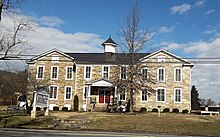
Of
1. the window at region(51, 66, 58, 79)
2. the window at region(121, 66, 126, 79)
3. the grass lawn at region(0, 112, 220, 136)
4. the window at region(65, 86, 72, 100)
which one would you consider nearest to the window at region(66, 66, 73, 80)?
the window at region(65, 86, 72, 100)

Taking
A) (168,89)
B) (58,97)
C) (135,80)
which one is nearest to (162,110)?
(168,89)

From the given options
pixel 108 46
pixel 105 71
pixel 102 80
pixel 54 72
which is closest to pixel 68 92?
pixel 54 72

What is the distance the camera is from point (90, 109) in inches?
1529

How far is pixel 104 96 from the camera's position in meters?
40.2

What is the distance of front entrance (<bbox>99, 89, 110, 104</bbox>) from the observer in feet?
131

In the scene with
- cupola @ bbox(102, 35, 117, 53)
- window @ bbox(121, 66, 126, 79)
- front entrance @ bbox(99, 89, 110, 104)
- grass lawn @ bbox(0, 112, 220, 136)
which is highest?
cupola @ bbox(102, 35, 117, 53)

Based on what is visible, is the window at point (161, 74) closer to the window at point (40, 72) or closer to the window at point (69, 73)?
the window at point (69, 73)

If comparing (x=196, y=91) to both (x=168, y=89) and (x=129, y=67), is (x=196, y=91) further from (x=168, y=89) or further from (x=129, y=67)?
(x=129, y=67)

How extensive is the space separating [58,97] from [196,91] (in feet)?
143

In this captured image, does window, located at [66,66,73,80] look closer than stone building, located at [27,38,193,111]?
No

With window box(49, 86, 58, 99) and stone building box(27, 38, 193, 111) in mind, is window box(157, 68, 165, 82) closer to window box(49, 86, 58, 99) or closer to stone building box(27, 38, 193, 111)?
stone building box(27, 38, 193, 111)

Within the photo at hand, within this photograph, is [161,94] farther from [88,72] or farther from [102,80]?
[88,72]

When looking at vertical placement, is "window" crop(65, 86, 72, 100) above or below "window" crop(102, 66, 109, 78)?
below

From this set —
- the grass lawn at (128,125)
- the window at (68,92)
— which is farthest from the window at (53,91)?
the grass lawn at (128,125)
